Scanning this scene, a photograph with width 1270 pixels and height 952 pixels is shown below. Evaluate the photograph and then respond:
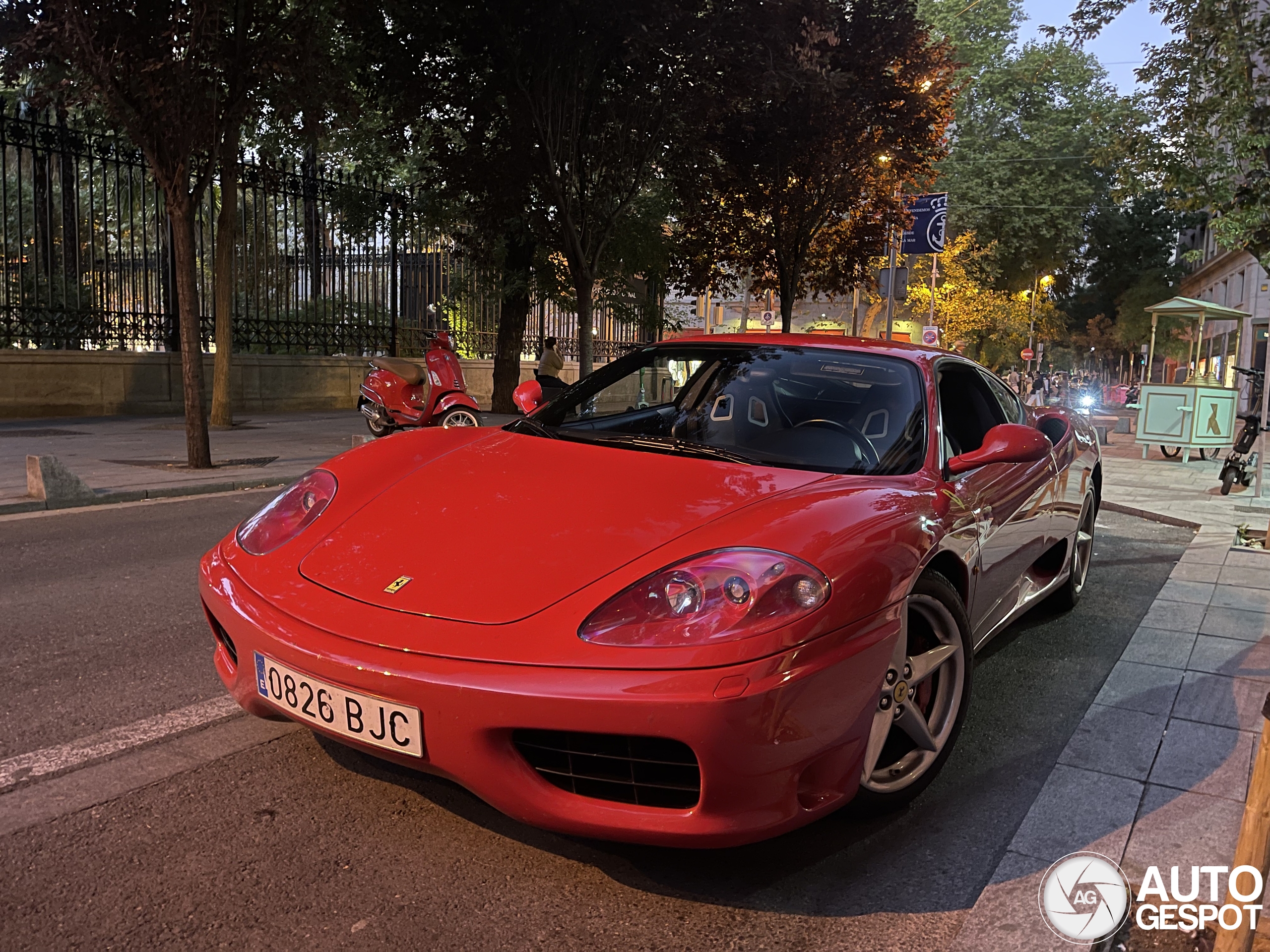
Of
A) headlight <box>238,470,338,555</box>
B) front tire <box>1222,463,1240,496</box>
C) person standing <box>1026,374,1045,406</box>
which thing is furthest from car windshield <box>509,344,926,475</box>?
person standing <box>1026,374,1045,406</box>

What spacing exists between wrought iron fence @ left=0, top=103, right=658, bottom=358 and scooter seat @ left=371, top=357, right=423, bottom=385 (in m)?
3.16

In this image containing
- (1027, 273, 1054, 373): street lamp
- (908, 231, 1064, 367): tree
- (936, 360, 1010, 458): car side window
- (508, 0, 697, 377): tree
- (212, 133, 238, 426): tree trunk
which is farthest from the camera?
(1027, 273, 1054, 373): street lamp

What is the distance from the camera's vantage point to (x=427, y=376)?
12727 millimetres

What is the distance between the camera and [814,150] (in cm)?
1708

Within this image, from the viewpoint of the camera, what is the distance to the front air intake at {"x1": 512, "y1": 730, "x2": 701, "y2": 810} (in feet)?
7.26

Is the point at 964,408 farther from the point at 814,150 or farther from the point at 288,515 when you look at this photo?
the point at 814,150

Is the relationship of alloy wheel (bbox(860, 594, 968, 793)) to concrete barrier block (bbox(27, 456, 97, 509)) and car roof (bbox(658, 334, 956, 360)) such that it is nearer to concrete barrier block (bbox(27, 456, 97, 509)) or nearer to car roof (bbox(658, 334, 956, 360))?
car roof (bbox(658, 334, 956, 360))

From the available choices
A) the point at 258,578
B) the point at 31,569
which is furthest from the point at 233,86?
the point at 258,578

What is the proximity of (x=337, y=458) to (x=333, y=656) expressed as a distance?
1.26 metres

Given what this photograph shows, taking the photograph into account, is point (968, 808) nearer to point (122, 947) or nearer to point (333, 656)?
point (333, 656)

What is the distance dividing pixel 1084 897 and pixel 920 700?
736mm

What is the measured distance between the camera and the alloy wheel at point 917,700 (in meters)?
2.65

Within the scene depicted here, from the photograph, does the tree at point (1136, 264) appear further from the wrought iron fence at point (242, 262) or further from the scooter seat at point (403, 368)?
the scooter seat at point (403, 368)

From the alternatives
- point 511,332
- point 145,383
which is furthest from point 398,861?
point 511,332
